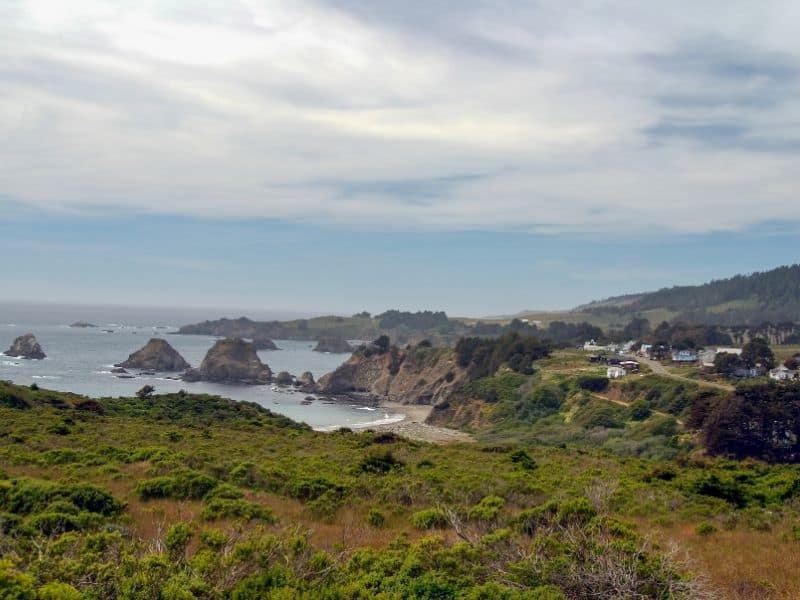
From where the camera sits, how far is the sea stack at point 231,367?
351ft

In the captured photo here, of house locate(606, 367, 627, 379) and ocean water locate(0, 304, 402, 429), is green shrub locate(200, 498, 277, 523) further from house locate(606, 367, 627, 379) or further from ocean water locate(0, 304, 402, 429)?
house locate(606, 367, 627, 379)

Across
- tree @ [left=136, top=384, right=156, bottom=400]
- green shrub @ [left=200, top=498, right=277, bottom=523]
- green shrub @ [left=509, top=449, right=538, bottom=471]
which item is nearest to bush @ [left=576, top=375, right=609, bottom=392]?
tree @ [left=136, top=384, right=156, bottom=400]

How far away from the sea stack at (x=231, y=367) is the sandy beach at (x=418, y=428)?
1111 inches

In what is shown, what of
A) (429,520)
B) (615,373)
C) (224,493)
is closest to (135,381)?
(615,373)

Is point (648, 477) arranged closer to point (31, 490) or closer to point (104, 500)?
point (104, 500)

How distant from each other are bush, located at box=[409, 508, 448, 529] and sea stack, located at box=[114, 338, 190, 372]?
111 meters

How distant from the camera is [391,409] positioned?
293 feet

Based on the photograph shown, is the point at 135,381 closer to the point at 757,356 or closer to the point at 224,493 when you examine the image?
the point at 757,356

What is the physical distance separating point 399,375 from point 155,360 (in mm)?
45825

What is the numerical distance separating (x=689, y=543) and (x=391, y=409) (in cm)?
8036

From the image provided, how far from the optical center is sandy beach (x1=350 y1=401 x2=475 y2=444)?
57487 millimetres

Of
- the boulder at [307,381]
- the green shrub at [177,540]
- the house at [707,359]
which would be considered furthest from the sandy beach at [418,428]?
the green shrub at [177,540]

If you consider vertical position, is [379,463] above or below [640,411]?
above

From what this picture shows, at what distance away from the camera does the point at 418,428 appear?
220 feet
